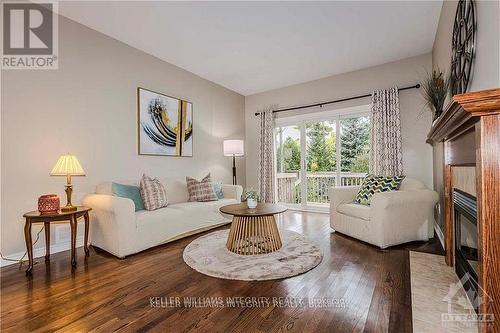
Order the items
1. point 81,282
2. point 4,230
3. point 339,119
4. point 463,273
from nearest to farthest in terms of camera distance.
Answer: point 463,273 → point 81,282 → point 4,230 → point 339,119

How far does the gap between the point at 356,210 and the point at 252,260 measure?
1527 millimetres

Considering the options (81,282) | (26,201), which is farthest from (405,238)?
(26,201)

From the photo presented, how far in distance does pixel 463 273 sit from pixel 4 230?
410cm

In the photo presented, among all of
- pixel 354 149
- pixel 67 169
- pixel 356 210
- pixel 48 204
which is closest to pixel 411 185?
pixel 356 210

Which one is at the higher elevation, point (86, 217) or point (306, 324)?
point (86, 217)

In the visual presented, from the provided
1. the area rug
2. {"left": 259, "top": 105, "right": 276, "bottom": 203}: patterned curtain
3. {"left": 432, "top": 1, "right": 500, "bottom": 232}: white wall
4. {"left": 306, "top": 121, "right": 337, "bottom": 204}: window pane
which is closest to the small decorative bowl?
the area rug

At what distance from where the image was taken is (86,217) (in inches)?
103

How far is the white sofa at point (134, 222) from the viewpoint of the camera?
2.61 metres

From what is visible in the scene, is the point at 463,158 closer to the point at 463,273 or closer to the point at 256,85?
the point at 463,273

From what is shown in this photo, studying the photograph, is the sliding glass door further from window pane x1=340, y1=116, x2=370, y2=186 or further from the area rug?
the area rug

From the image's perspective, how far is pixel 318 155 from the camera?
200 inches

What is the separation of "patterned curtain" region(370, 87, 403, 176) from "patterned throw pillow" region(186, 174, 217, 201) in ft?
9.11

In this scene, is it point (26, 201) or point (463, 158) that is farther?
point (26, 201)

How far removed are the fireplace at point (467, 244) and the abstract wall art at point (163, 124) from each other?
12.2 feet
